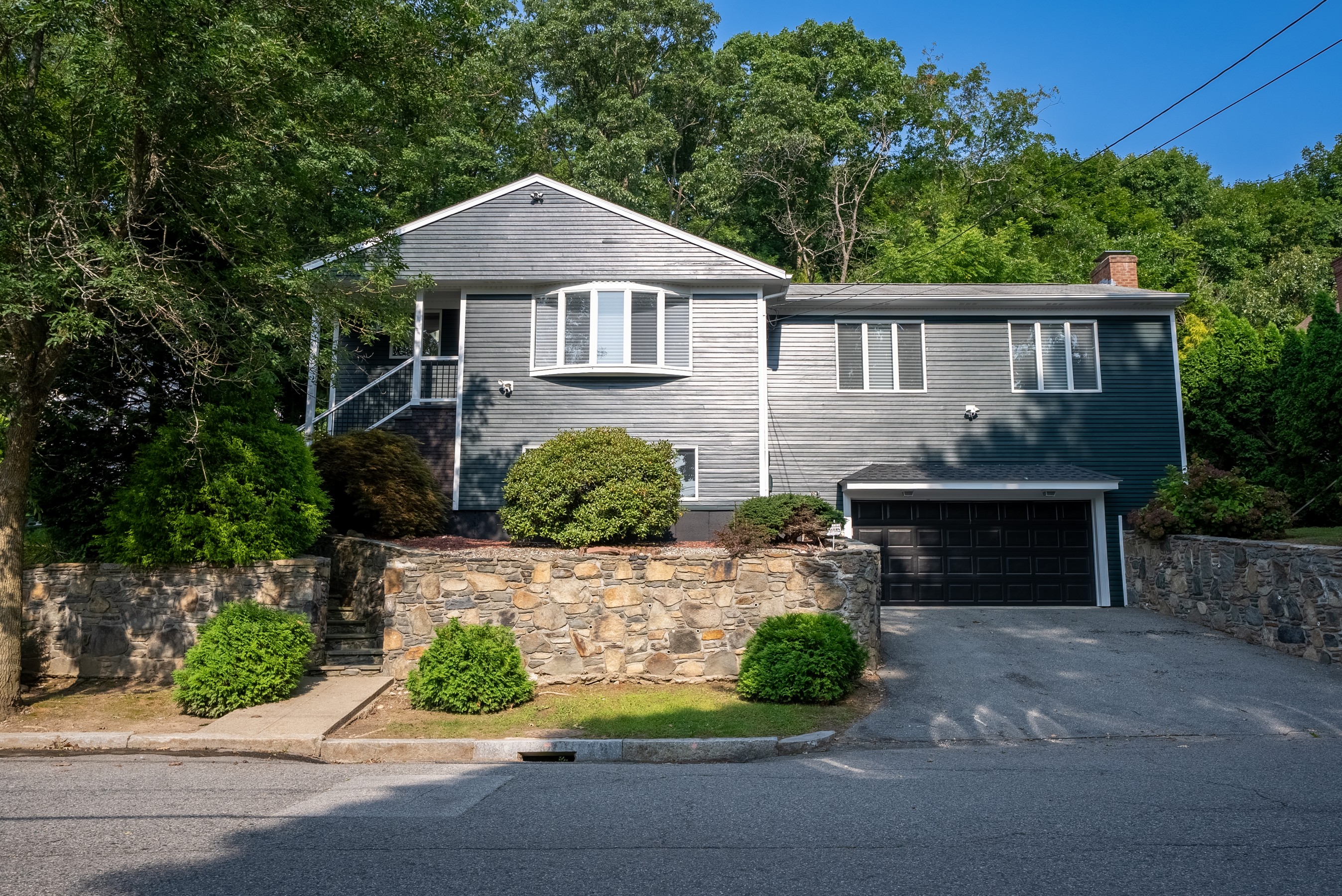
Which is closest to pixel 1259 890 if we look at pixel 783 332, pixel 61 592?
pixel 61 592

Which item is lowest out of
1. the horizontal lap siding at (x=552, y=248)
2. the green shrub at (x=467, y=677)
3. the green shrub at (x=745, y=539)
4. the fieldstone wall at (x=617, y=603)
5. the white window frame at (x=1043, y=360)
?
the green shrub at (x=467, y=677)

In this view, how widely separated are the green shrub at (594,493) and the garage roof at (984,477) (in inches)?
201

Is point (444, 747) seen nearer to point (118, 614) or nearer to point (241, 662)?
point (241, 662)

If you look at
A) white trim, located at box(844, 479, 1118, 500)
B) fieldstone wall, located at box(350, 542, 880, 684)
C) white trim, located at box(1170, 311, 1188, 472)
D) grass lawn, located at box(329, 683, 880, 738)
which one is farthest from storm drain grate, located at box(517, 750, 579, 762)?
white trim, located at box(1170, 311, 1188, 472)

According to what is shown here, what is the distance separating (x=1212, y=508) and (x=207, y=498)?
14.3 meters

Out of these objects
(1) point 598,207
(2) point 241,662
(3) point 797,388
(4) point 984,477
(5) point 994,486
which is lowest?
(2) point 241,662

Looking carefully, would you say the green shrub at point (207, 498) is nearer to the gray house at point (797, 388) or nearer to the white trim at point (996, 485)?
the gray house at point (797, 388)

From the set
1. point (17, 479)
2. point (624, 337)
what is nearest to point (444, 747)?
point (17, 479)

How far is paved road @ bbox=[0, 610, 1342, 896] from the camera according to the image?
4.61 meters

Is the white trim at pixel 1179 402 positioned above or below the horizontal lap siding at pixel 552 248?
below

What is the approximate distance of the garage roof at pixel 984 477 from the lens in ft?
51.8

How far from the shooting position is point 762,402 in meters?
16.3

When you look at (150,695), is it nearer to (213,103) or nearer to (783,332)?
(213,103)

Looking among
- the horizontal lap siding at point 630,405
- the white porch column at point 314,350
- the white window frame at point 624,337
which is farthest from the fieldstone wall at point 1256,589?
the white porch column at point 314,350
